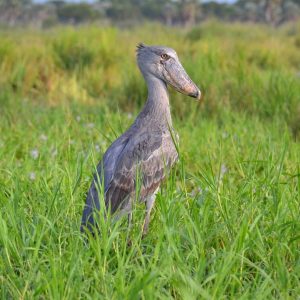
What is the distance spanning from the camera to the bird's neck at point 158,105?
3.52m

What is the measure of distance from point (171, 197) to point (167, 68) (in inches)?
31.7

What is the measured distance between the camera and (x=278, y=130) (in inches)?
224

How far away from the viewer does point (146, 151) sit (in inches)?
131

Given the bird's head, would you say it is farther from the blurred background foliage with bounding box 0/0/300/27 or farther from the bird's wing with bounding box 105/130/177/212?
the blurred background foliage with bounding box 0/0/300/27

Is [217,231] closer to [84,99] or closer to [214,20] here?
[84,99]

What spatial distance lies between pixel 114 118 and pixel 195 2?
166 ft

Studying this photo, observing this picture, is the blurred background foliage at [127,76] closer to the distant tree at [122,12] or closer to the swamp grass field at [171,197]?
the swamp grass field at [171,197]

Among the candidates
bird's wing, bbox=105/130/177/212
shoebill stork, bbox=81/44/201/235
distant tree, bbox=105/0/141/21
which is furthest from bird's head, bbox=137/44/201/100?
distant tree, bbox=105/0/141/21

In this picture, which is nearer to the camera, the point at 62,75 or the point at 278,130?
the point at 278,130

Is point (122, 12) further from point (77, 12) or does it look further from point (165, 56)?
point (165, 56)

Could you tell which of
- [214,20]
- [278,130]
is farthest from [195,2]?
[278,130]

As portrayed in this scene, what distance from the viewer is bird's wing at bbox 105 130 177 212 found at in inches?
127

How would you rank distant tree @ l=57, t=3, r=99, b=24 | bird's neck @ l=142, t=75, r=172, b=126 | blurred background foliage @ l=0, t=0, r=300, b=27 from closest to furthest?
bird's neck @ l=142, t=75, r=172, b=126, blurred background foliage @ l=0, t=0, r=300, b=27, distant tree @ l=57, t=3, r=99, b=24

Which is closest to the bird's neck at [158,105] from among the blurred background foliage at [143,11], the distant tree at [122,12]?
the blurred background foliage at [143,11]
